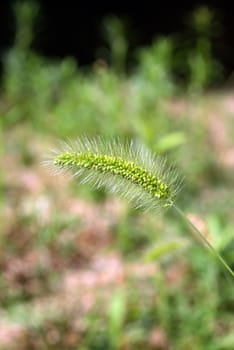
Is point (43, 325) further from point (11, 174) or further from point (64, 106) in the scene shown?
point (64, 106)

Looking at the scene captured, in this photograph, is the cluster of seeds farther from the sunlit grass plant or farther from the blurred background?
the blurred background

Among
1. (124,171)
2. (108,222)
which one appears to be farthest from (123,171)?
(108,222)

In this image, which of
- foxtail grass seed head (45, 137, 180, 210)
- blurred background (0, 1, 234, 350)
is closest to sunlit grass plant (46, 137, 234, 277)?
foxtail grass seed head (45, 137, 180, 210)

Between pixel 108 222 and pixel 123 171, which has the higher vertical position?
pixel 108 222

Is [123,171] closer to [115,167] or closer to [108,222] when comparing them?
[115,167]

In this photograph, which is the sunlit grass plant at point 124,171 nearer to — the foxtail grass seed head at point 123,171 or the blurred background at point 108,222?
the foxtail grass seed head at point 123,171
